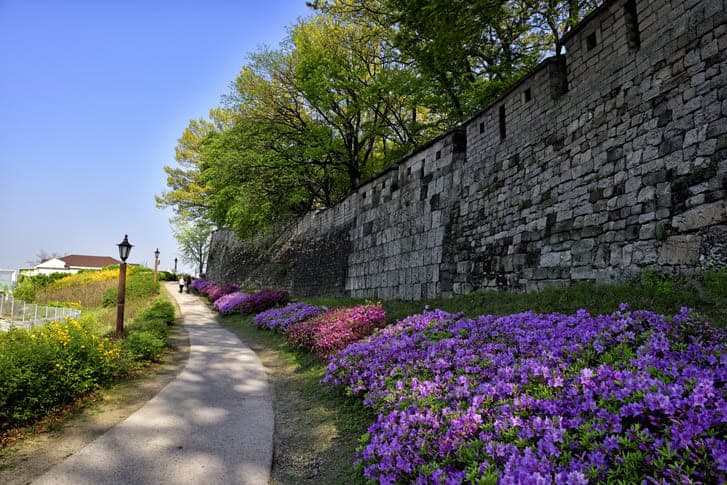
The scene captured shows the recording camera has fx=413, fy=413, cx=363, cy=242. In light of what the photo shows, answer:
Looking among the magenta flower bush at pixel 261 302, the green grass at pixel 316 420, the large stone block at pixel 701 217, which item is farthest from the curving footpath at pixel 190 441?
the magenta flower bush at pixel 261 302

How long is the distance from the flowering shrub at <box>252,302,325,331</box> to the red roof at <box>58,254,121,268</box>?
79.5 metres

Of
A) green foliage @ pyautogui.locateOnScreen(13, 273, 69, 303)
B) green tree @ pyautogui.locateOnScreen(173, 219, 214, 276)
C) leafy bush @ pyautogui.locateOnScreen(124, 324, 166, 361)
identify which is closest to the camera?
leafy bush @ pyautogui.locateOnScreen(124, 324, 166, 361)

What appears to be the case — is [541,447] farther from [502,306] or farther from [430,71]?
[430,71]

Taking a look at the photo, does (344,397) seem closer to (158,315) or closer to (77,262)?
(158,315)

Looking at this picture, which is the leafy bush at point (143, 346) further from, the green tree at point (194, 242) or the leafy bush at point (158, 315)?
the green tree at point (194, 242)

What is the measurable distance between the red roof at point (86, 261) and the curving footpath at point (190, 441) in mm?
85761

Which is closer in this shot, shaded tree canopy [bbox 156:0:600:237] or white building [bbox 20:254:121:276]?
shaded tree canopy [bbox 156:0:600:237]

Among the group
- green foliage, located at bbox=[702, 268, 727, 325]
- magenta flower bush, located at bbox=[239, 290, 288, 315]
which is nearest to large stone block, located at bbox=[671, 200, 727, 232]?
green foliage, located at bbox=[702, 268, 727, 325]

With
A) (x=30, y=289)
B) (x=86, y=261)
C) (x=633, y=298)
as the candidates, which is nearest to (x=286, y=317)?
(x=633, y=298)

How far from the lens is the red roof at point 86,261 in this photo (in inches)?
3113

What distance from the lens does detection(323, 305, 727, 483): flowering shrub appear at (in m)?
2.05

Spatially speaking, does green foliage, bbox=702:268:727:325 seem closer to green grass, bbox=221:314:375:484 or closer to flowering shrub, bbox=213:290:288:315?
green grass, bbox=221:314:375:484

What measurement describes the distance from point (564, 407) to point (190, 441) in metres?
3.54

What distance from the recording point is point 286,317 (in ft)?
38.4
